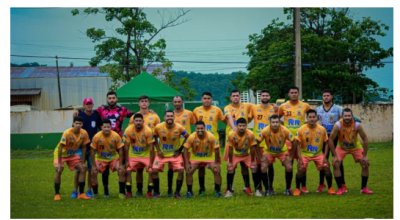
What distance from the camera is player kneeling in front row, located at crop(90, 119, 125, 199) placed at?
10.6 metres

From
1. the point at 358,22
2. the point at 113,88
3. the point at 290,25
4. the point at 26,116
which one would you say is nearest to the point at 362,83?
the point at 358,22

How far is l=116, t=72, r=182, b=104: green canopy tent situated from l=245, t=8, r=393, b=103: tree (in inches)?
368

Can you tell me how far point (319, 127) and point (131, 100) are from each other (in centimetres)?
1168

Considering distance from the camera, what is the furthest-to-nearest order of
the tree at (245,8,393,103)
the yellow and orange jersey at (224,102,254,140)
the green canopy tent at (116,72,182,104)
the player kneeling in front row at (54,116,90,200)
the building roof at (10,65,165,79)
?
1. the building roof at (10,65,165,79)
2. the tree at (245,8,393,103)
3. the green canopy tent at (116,72,182,104)
4. the yellow and orange jersey at (224,102,254,140)
5. the player kneeling in front row at (54,116,90,200)

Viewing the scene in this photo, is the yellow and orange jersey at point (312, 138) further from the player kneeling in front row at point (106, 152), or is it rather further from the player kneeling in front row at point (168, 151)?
the player kneeling in front row at point (106, 152)

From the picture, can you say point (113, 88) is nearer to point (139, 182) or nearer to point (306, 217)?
point (139, 182)

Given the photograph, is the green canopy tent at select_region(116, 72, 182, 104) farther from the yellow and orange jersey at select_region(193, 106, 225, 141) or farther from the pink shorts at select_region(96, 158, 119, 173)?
the pink shorts at select_region(96, 158, 119, 173)

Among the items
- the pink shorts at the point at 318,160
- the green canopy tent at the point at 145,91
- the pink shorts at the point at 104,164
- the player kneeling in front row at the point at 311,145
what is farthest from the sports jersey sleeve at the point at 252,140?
the green canopy tent at the point at 145,91

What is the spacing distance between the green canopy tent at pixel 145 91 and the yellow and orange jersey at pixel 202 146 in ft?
34.9

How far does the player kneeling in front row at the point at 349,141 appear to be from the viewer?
414 inches

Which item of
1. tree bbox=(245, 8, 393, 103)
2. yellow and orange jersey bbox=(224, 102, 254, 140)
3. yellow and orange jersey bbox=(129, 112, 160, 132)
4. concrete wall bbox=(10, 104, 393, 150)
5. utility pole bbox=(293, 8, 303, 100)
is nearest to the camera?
yellow and orange jersey bbox=(129, 112, 160, 132)

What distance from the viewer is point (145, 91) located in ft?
69.7

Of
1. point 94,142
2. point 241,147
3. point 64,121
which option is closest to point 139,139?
point 94,142

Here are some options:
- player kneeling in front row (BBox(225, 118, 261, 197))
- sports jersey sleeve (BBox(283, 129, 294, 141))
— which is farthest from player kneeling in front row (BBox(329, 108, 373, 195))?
Answer: player kneeling in front row (BBox(225, 118, 261, 197))
